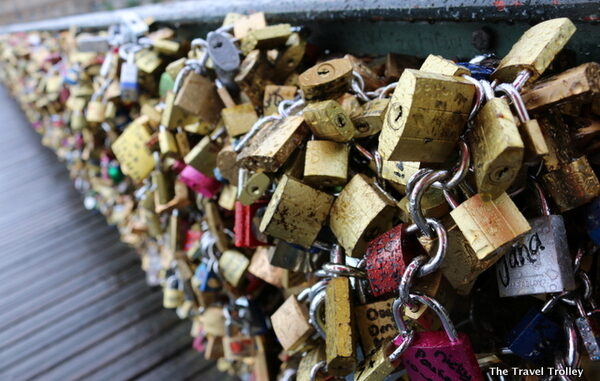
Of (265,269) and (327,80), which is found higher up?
(327,80)

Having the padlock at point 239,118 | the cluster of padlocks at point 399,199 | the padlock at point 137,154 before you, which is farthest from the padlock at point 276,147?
Result: the padlock at point 137,154

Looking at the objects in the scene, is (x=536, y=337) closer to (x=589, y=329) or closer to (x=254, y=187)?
(x=589, y=329)

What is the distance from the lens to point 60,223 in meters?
3.20

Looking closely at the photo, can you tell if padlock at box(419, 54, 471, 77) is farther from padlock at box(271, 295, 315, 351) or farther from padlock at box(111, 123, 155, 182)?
padlock at box(111, 123, 155, 182)

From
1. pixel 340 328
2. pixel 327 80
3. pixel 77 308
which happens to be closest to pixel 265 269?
pixel 340 328

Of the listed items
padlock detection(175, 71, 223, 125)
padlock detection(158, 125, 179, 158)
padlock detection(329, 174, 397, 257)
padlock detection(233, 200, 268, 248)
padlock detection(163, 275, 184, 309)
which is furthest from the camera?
padlock detection(163, 275, 184, 309)

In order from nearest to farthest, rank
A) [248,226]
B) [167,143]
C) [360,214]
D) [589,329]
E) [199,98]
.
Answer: [589,329], [360,214], [248,226], [199,98], [167,143]

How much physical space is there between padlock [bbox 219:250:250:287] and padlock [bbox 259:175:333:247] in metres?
0.44

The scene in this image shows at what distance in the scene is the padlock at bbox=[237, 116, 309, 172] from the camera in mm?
936

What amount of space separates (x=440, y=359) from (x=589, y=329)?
221 mm

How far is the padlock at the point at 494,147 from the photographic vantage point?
0.61 meters

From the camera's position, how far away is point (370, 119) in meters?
0.92

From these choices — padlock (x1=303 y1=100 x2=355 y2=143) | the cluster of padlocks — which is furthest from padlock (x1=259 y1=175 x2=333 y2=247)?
padlock (x1=303 y1=100 x2=355 y2=143)

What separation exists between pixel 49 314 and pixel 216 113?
152cm
